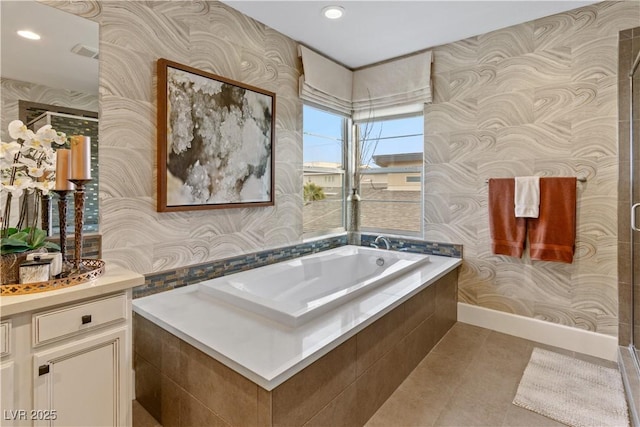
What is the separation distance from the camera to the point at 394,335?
1977 millimetres

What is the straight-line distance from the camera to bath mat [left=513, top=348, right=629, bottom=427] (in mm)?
1800

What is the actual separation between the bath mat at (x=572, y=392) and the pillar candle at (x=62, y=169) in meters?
2.56

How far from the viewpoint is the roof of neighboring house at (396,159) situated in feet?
11.1

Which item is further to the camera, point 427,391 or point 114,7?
point 427,391

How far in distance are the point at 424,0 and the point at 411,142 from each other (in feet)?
4.30

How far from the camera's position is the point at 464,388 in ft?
6.77

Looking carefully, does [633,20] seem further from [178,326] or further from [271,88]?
[178,326]

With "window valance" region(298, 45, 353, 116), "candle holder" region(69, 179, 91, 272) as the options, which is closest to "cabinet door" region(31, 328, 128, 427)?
"candle holder" region(69, 179, 91, 272)

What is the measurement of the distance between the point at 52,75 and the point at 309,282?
83.4 inches

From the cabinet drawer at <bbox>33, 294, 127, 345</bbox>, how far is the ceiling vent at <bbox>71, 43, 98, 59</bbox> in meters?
1.29

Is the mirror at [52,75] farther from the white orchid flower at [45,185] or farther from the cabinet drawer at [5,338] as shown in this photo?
the cabinet drawer at [5,338]

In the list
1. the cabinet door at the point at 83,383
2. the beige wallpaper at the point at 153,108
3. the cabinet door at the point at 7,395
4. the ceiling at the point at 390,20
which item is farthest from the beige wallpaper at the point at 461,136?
the cabinet door at the point at 7,395

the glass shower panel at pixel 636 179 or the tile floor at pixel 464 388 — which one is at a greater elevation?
the glass shower panel at pixel 636 179

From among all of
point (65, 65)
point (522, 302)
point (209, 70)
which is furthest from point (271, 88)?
point (522, 302)
